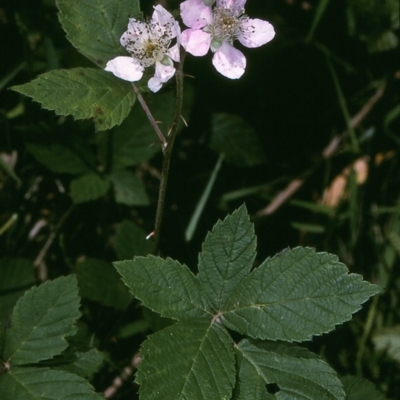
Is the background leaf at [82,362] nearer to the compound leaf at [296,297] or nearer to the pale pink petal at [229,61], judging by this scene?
the compound leaf at [296,297]

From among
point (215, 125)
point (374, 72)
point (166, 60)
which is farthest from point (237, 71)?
point (374, 72)

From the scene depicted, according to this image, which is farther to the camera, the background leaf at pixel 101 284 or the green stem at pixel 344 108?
the green stem at pixel 344 108

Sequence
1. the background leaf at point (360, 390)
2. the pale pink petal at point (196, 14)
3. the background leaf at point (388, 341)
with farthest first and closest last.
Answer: the background leaf at point (388, 341), the background leaf at point (360, 390), the pale pink petal at point (196, 14)

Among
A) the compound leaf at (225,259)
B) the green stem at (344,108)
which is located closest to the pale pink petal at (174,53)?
the compound leaf at (225,259)

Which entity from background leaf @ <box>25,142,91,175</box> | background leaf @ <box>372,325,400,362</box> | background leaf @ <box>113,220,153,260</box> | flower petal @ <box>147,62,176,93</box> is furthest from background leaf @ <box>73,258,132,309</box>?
background leaf @ <box>372,325,400,362</box>

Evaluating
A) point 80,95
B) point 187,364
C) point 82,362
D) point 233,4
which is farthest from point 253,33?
point 82,362

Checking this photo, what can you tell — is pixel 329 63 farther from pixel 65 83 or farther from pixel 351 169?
pixel 65 83

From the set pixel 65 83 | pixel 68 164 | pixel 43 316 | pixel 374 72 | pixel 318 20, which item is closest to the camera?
pixel 65 83
